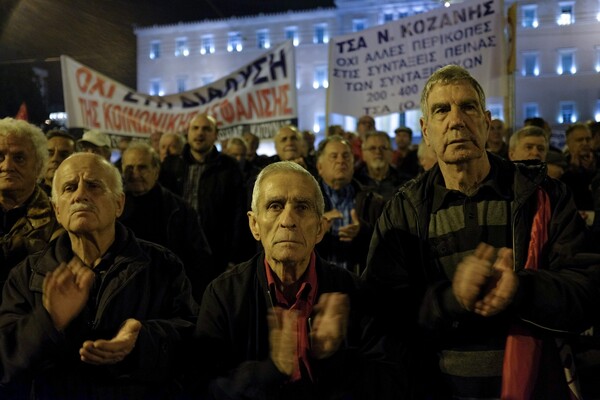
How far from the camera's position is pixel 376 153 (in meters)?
6.20

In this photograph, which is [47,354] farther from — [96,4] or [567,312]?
[96,4]

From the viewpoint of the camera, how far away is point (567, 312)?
7.41 feet

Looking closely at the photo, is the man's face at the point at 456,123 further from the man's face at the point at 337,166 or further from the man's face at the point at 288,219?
the man's face at the point at 337,166

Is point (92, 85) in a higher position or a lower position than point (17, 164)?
higher

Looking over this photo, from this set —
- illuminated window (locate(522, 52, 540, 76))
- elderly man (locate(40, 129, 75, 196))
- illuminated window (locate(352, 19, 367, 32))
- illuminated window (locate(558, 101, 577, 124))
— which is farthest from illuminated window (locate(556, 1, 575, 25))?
elderly man (locate(40, 129, 75, 196))

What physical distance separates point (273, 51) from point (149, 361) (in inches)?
268

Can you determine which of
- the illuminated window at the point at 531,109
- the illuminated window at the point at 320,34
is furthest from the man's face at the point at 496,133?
the illuminated window at the point at 320,34

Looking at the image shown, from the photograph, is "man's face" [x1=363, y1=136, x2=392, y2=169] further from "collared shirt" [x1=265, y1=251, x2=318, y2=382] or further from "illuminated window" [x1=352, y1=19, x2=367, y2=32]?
"illuminated window" [x1=352, y1=19, x2=367, y2=32]

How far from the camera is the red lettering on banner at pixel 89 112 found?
8758 mm

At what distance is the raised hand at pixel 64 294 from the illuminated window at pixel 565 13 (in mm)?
46133

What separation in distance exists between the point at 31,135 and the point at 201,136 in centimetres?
267

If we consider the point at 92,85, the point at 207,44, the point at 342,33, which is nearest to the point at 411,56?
the point at 92,85

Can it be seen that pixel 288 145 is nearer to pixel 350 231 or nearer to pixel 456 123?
pixel 350 231

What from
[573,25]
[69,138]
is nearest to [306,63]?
[573,25]
